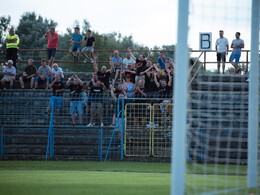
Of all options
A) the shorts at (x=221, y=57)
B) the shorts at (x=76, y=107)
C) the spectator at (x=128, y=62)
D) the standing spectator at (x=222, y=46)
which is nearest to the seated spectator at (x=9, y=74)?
the shorts at (x=76, y=107)

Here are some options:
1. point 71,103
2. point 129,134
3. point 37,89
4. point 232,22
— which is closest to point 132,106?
point 129,134

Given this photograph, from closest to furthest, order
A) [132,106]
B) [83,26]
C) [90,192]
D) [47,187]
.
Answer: [90,192] < [47,187] < [132,106] < [83,26]

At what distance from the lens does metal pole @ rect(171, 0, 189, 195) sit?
15.5ft

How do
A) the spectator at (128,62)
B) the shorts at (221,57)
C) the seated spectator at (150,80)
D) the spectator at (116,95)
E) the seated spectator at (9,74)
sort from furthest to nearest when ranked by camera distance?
the spectator at (128,62) → the shorts at (221,57) → the seated spectator at (9,74) → the seated spectator at (150,80) → the spectator at (116,95)

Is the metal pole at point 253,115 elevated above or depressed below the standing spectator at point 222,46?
below

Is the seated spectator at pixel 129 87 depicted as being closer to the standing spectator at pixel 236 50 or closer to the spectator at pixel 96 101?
the spectator at pixel 96 101

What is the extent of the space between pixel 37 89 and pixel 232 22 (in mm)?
13319

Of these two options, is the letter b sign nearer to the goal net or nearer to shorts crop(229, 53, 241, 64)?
the goal net

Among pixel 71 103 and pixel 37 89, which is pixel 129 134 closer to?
pixel 71 103

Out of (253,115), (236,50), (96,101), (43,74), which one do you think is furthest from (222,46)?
(253,115)

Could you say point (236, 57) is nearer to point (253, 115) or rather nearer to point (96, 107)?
point (96, 107)

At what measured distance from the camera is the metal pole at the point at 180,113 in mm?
4738

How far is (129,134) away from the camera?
15727 mm

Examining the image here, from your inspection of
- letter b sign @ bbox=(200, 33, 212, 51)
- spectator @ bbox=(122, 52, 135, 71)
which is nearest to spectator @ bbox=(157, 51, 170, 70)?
spectator @ bbox=(122, 52, 135, 71)
